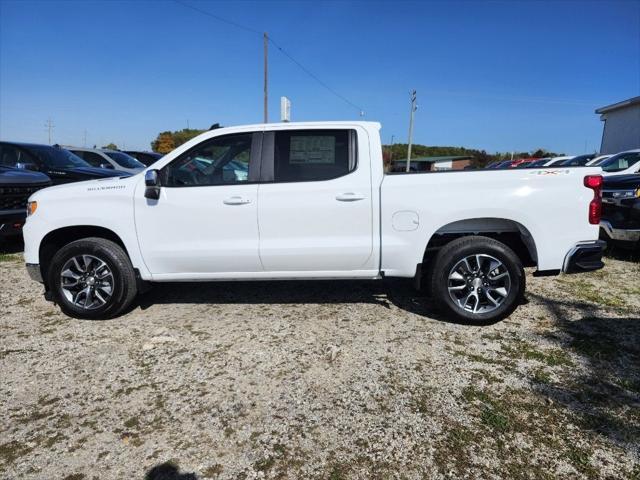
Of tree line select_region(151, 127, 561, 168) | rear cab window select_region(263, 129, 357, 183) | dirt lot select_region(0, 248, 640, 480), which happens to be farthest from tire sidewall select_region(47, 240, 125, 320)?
tree line select_region(151, 127, 561, 168)

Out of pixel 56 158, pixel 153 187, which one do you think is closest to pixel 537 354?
pixel 153 187

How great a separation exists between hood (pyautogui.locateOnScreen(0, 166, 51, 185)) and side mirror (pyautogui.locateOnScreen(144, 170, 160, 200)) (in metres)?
4.10

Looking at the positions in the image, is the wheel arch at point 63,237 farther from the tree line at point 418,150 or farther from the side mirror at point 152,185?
the tree line at point 418,150

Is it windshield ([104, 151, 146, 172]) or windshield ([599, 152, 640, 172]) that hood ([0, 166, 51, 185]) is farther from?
windshield ([599, 152, 640, 172])

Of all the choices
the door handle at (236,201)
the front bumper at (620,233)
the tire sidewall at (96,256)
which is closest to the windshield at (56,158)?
the tire sidewall at (96,256)

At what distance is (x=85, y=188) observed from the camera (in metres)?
4.09

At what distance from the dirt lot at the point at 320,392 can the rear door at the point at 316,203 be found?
655 millimetres

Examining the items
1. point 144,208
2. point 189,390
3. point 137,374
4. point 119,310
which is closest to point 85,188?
point 144,208

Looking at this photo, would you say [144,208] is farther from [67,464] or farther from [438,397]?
[438,397]

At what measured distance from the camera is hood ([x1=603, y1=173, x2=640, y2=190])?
605 cm

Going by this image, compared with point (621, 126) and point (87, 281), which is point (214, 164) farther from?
point (621, 126)

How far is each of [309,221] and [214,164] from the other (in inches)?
44.2

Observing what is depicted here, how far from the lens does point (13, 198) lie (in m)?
6.58

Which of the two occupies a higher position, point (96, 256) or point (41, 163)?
point (41, 163)
